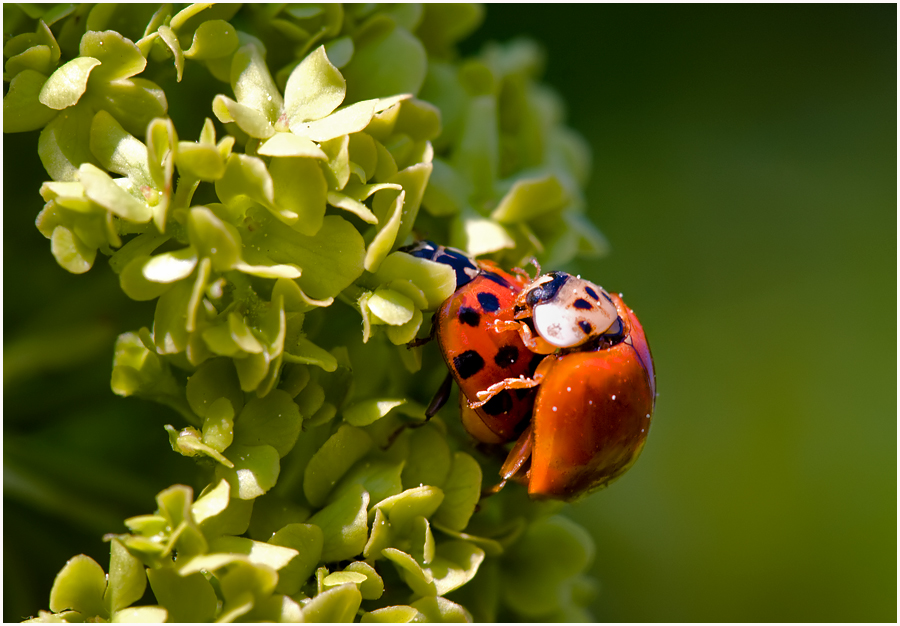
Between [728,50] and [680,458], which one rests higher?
[728,50]

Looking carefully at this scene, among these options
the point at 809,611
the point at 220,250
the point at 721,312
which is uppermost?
the point at 220,250

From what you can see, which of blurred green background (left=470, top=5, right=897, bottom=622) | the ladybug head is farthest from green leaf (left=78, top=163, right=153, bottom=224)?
blurred green background (left=470, top=5, right=897, bottom=622)

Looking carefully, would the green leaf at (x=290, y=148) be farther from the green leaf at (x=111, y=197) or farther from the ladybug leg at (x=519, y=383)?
the ladybug leg at (x=519, y=383)

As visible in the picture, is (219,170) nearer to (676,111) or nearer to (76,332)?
(76,332)

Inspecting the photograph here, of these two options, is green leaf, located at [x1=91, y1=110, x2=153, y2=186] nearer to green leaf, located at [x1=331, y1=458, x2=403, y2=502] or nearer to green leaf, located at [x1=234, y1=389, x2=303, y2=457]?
green leaf, located at [x1=234, y1=389, x2=303, y2=457]

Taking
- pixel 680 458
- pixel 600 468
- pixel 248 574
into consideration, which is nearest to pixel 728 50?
pixel 680 458

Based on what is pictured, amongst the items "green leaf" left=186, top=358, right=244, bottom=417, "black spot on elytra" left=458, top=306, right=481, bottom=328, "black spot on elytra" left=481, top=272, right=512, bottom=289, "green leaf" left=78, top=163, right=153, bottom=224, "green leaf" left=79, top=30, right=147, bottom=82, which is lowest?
"green leaf" left=186, top=358, right=244, bottom=417

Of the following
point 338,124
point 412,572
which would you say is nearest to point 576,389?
point 412,572
